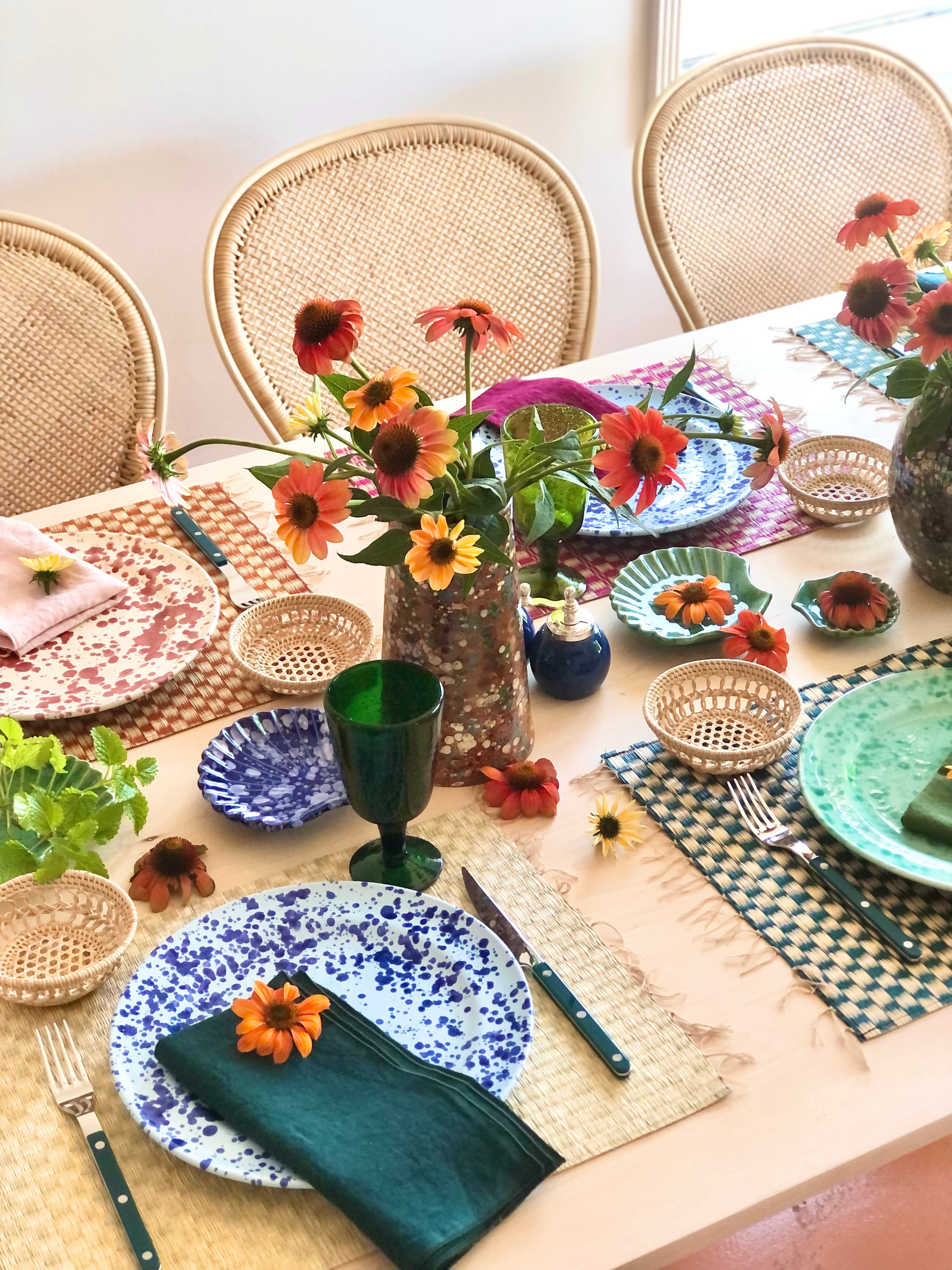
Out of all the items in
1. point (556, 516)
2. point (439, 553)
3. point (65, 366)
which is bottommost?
point (65, 366)

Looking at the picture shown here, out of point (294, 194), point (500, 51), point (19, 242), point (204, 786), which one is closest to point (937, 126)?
point (500, 51)

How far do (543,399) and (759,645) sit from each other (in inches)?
17.1

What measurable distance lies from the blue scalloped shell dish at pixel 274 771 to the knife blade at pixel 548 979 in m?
0.14

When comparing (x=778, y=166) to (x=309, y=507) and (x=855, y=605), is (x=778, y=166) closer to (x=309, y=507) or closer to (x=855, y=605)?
(x=855, y=605)

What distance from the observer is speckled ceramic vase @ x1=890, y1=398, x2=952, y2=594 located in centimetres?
107

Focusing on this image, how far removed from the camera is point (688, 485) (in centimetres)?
129

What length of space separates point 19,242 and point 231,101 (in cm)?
66

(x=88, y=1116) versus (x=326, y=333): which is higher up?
(x=326, y=333)

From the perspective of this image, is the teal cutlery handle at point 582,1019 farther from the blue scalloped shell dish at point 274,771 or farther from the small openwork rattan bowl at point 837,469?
the small openwork rattan bowl at point 837,469

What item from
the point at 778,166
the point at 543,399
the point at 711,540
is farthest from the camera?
the point at 778,166

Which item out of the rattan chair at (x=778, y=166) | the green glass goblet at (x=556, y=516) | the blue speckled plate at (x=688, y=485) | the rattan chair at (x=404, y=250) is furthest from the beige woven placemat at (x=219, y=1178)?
the rattan chair at (x=778, y=166)

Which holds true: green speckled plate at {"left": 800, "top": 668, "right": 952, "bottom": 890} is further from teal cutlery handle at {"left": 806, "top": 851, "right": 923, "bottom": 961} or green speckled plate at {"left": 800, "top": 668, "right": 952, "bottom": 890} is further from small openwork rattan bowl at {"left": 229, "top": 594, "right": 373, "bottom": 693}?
small openwork rattan bowl at {"left": 229, "top": 594, "right": 373, "bottom": 693}

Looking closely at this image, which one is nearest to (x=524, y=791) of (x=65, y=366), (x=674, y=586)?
(x=674, y=586)

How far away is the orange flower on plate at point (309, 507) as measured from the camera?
0.83 m
